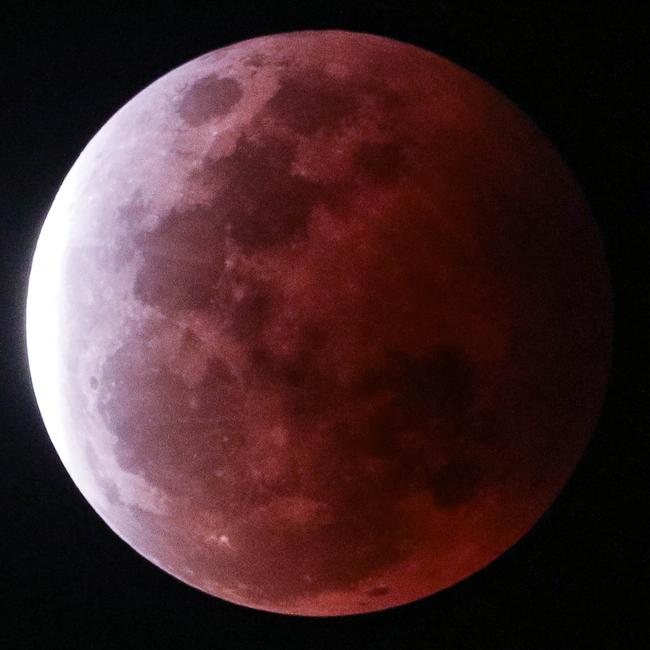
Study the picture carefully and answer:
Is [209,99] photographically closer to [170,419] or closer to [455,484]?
[170,419]

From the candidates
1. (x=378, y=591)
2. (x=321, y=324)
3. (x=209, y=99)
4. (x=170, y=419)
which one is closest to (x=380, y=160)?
(x=321, y=324)

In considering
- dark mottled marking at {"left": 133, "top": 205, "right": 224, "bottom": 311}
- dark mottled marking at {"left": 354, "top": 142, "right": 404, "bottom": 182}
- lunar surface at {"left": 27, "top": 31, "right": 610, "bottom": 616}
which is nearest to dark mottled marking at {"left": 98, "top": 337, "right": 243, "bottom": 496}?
lunar surface at {"left": 27, "top": 31, "right": 610, "bottom": 616}

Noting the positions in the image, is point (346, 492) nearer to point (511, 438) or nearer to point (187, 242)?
point (511, 438)

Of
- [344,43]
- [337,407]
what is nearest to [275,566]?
[337,407]

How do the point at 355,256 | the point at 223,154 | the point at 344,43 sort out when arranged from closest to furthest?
the point at 355,256 → the point at 223,154 → the point at 344,43

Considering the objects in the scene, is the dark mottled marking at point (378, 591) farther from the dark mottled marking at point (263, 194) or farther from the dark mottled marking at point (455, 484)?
the dark mottled marking at point (263, 194)

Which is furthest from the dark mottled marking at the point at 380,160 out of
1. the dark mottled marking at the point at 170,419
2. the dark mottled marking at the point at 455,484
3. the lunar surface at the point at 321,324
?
the dark mottled marking at the point at 455,484
